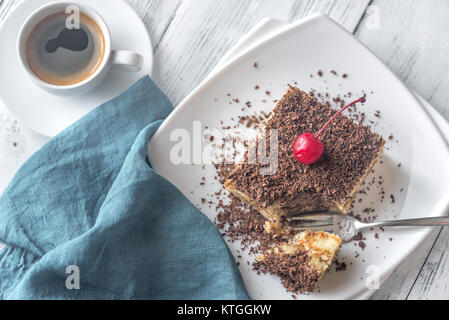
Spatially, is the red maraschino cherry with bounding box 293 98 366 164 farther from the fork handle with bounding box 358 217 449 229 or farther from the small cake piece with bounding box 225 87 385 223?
the fork handle with bounding box 358 217 449 229

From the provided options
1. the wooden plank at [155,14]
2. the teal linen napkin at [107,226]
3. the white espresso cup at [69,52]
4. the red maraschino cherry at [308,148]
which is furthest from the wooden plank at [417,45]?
the white espresso cup at [69,52]

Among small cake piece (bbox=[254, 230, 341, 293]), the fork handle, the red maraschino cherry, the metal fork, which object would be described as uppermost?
the red maraschino cherry

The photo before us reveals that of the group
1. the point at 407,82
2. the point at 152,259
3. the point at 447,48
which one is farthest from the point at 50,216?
the point at 447,48

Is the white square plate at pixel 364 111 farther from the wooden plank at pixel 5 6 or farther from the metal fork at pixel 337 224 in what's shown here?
the wooden plank at pixel 5 6

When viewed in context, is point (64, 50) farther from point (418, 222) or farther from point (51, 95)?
point (418, 222)

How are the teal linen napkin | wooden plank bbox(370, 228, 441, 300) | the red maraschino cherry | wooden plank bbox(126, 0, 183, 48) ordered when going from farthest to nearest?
wooden plank bbox(126, 0, 183, 48) < wooden plank bbox(370, 228, 441, 300) < the teal linen napkin < the red maraschino cherry

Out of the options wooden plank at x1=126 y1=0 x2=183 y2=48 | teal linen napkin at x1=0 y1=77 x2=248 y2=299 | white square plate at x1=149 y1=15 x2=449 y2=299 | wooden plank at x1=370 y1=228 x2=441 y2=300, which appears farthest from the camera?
wooden plank at x1=126 y1=0 x2=183 y2=48

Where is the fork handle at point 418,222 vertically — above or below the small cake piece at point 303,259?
above

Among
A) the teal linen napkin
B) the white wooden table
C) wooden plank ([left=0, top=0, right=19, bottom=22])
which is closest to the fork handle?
the white wooden table
